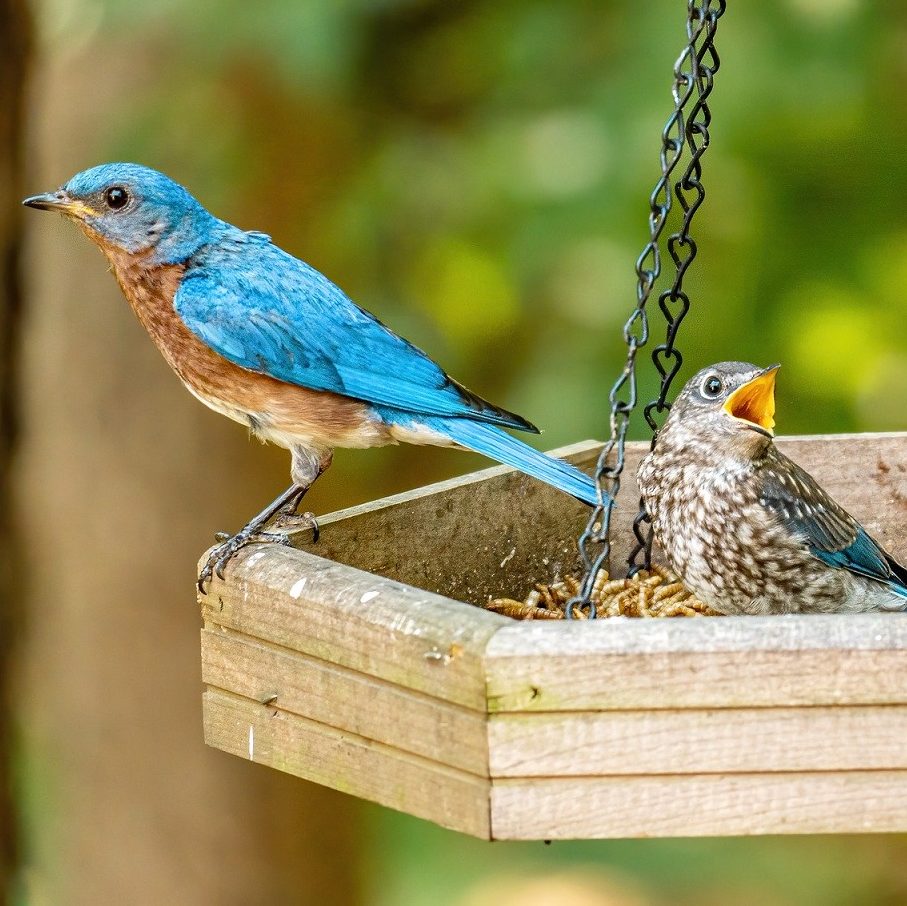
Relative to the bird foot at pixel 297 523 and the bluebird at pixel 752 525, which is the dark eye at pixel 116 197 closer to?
the bird foot at pixel 297 523

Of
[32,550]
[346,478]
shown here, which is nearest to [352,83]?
[346,478]

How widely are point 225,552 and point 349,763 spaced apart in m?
0.58

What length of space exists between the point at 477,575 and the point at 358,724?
3.65 ft

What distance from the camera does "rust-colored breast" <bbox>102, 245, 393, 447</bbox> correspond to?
4008 millimetres

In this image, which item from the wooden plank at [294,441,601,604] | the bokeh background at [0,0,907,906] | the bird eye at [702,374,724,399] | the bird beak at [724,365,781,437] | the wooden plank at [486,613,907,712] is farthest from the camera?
the bokeh background at [0,0,907,906]

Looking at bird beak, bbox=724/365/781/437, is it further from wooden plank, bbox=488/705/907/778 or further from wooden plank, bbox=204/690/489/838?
wooden plank, bbox=204/690/489/838

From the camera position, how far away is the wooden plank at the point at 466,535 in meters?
3.82

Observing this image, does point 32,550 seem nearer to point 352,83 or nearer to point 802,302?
point 352,83

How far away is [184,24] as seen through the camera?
544cm

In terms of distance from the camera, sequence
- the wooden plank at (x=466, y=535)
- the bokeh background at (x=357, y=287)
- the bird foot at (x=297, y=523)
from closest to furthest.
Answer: the bird foot at (x=297, y=523) < the wooden plank at (x=466, y=535) < the bokeh background at (x=357, y=287)

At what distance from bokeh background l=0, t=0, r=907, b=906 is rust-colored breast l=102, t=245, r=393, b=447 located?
1.06 m

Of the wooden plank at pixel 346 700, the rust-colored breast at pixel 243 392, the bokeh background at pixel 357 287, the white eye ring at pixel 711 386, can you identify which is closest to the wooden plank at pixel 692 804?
the wooden plank at pixel 346 700

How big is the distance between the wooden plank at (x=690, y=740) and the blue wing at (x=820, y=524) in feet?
2.69

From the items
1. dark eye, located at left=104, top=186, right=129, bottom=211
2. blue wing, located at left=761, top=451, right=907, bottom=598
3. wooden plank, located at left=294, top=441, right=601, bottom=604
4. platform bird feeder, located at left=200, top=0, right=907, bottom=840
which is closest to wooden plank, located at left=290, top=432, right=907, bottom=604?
wooden plank, located at left=294, top=441, right=601, bottom=604
